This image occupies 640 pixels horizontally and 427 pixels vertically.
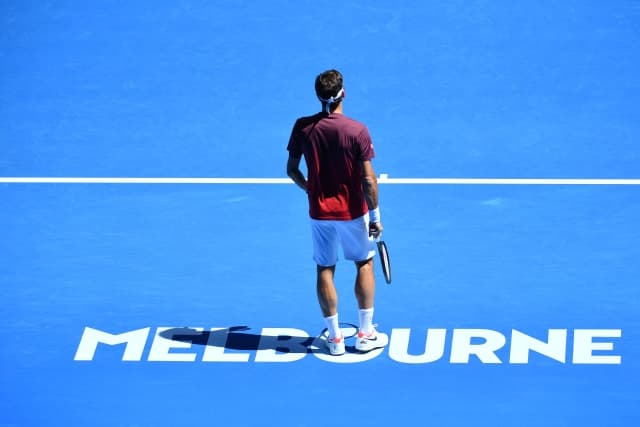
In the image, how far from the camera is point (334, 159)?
9.50m

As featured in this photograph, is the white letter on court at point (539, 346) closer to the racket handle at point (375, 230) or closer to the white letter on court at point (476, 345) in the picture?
the white letter on court at point (476, 345)

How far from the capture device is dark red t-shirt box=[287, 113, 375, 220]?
9.44m

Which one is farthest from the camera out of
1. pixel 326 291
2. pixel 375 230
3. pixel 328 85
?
pixel 326 291

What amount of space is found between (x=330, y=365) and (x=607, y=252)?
300 cm

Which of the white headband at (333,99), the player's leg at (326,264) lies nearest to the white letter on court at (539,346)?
the player's leg at (326,264)

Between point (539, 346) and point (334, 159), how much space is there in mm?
2163

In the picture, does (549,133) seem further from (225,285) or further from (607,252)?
(225,285)

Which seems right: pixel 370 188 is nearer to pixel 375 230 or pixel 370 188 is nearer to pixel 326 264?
pixel 375 230

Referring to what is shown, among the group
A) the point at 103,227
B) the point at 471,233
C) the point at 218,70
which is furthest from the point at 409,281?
the point at 218,70

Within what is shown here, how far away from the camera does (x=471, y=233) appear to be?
11.7 meters

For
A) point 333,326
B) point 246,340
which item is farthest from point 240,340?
point 333,326

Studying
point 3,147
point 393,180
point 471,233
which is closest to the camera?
point 471,233

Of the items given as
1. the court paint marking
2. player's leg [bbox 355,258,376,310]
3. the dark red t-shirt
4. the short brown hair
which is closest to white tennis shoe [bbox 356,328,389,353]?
player's leg [bbox 355,258,376,310]

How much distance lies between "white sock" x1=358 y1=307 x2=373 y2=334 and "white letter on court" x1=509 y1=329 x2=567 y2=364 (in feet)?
3.64
